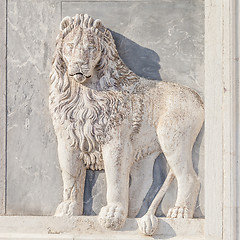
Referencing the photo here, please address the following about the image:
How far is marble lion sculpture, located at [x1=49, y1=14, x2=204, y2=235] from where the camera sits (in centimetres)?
456

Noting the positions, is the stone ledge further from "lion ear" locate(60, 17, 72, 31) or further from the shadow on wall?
"lion ear" locate(60, 17, 72, 31)

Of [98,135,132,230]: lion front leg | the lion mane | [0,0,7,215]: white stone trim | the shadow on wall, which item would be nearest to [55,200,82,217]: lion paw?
[98,135,132,230]: lion front leg

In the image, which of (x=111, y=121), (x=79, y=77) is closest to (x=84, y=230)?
(x=111, y=121)

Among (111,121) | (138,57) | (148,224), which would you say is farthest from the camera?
(138,57)

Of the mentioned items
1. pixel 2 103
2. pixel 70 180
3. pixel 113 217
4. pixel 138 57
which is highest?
pixel 138 57

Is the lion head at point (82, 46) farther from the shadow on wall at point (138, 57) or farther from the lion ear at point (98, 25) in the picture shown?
the shadow on wall at point (138, 57)

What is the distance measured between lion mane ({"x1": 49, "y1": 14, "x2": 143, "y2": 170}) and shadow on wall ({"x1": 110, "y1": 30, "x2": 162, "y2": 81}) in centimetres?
6

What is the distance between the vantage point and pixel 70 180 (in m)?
4.62

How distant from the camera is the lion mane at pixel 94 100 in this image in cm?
459

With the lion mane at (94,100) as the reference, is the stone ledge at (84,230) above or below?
below

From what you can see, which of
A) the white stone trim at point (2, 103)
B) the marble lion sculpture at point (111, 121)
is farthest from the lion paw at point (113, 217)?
the white stone trim at point (2, 103)

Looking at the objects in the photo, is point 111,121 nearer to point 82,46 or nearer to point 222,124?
point 82,46

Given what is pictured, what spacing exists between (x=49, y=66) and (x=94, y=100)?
1.43 ft

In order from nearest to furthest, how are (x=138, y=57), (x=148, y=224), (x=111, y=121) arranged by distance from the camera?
(x=148, y=224)
(x=111, y=121)
(x=138, y=57)
